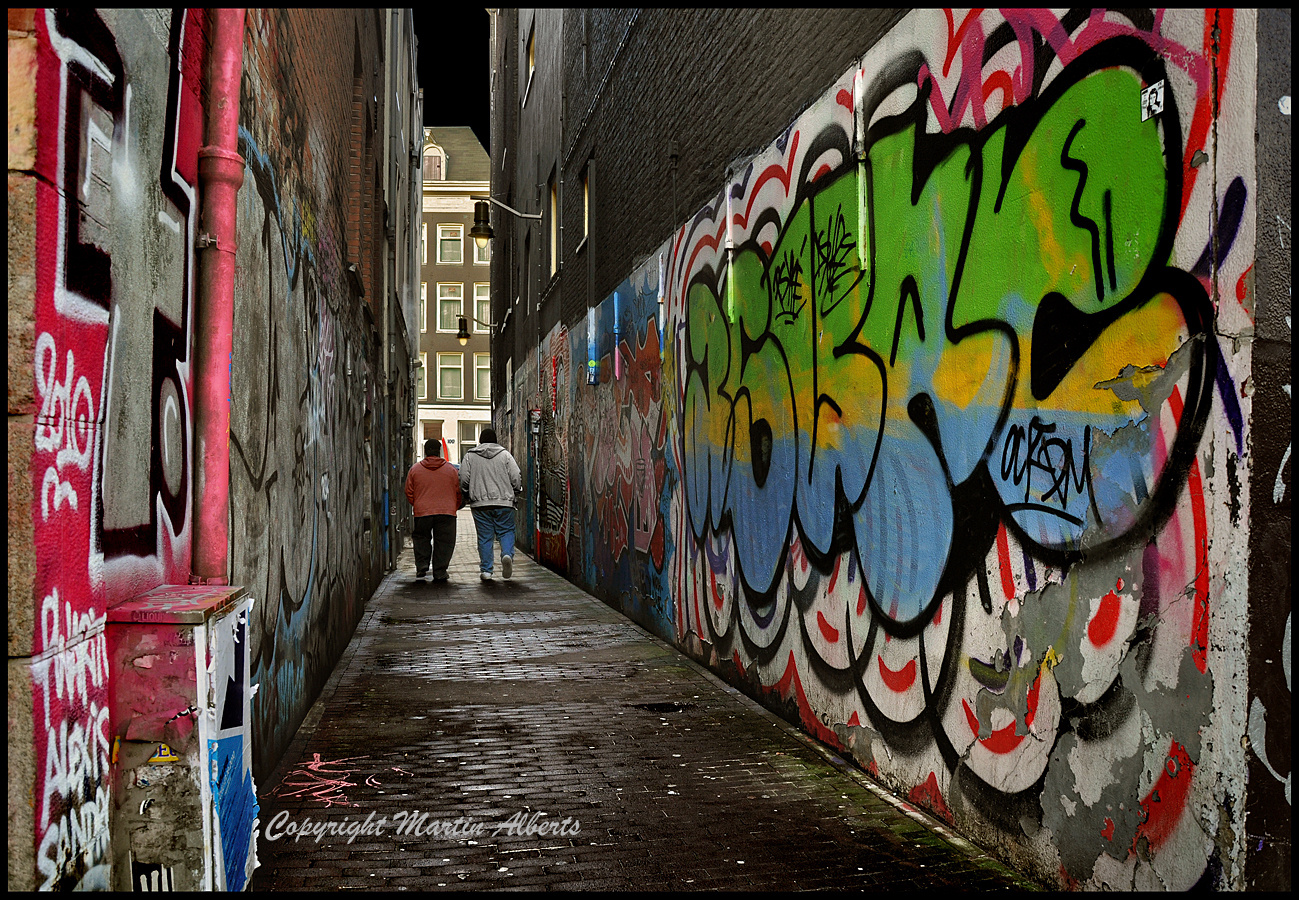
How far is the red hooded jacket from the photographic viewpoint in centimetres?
1252

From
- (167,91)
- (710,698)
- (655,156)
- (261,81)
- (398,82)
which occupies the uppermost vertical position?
(398,82)

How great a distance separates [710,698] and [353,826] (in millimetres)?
2694

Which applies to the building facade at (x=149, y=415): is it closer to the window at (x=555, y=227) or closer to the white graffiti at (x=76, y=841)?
the white graffiti at (x=76, y=841)

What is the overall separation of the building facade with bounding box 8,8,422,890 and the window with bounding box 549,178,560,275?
916 cm

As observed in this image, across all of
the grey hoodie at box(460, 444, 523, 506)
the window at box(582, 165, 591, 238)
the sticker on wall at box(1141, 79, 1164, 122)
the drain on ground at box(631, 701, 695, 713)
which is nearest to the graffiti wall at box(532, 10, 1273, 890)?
the sticker on wall at box(1141, 79, 1164, 122)

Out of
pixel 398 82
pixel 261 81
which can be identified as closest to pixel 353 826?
pixel 261 81

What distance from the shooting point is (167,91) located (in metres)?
2.78

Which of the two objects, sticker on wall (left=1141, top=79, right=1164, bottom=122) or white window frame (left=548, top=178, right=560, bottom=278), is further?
white window frame (left=548, top=178, right=560, bottom=278)

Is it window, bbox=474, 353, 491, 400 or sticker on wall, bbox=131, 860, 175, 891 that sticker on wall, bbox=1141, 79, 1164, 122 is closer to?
sticker on wall, bbox=131, 860, 175, 891

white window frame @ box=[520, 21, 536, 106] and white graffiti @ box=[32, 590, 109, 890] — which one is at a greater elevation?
white window frame @ box=[520, 21, 536, 106]

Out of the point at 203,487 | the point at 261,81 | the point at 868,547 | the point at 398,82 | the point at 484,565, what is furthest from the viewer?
the point at 398,82

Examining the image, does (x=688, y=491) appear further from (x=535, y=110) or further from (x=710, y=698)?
(x=535, y=110)

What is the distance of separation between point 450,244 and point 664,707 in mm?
35445

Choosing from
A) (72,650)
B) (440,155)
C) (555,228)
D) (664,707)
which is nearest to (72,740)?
(72,650)
